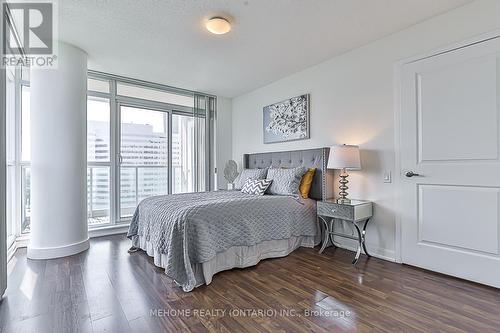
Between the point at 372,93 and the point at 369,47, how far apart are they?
56 centimetres

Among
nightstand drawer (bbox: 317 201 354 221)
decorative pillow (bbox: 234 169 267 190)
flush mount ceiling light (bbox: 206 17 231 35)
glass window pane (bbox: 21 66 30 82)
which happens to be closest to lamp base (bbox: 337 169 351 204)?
nightstand drawer (bbox: 317 201 354 221)

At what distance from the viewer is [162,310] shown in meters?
1.80

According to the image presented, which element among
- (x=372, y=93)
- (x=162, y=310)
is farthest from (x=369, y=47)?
(x=162, y=310)

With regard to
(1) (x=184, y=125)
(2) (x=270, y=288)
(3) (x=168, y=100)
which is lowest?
(2) (x=270, y=288)

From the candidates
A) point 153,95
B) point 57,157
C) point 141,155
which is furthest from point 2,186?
point 153,95

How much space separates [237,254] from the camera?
2588 mm

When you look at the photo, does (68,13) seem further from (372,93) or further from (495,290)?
(495,290)

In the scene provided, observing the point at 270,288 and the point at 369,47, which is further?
the point at 369,47

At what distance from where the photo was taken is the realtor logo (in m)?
2.29

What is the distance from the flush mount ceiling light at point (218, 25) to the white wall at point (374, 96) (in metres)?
1.62

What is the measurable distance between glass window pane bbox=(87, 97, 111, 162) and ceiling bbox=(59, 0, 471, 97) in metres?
0.56

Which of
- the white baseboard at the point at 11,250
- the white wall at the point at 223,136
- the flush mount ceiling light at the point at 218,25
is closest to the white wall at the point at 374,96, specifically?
the flush mount ceiling light at the point at 218,25

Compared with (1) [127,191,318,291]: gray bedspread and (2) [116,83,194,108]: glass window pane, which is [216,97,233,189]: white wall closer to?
(2) [116,83,194,108]: glass window pane

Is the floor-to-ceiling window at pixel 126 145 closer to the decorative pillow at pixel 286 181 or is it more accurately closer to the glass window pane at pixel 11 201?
the glass window pane at pixel 11 201
